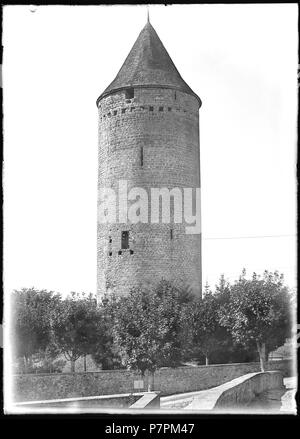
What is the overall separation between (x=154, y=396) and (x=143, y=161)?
663 inches

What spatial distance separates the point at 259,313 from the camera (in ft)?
85.1

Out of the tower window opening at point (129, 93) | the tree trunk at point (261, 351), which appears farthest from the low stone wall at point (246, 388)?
the tower window opening at point (129, 93)

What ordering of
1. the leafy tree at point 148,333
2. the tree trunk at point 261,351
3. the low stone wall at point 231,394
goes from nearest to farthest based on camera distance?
the low stone wall at point 231,394
the leafy tree at point 148,333
the tree trunk at point 261,351

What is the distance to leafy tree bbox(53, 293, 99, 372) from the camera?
87.8 feet

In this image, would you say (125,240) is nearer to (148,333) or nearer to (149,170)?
(149,170)

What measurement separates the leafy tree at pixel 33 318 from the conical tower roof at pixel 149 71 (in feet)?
31.8

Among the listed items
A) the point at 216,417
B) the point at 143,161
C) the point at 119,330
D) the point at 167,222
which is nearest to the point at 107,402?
the point at 119,330

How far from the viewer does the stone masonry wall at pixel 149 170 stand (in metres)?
30.4

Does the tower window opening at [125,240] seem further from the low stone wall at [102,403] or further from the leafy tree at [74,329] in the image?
the low stone wall at [102,403]

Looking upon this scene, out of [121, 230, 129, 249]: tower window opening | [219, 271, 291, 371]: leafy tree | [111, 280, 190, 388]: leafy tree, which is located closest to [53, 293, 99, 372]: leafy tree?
[111, 280, 190, 388]: leafy tree

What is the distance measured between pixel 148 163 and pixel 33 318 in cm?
845

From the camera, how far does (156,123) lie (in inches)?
1236
